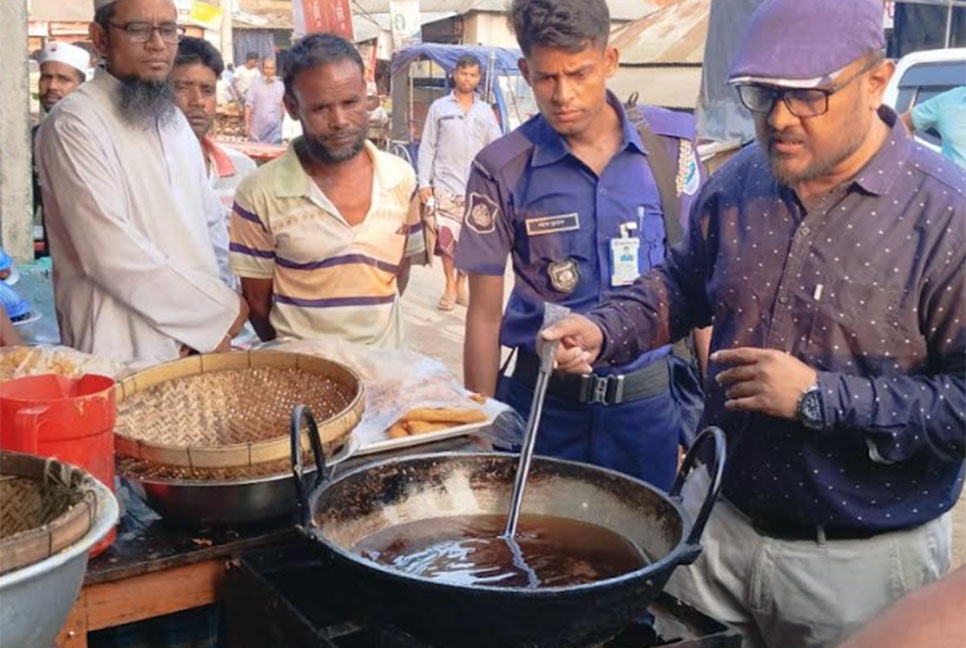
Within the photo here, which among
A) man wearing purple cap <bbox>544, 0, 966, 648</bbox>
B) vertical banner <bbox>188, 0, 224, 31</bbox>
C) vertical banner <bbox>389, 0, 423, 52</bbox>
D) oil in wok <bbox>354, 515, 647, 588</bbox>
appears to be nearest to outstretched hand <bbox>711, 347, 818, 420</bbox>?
man wearing purple cap <bbox>544, 0, 966, 648</bbox>

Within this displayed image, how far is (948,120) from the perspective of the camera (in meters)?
5.67

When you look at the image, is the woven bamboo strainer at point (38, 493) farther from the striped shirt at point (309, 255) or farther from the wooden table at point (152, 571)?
the striped shirt at point (309, 255)

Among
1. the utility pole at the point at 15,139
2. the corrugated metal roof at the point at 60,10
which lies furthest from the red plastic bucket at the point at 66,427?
the corrugated metal roof at the point at 60,10

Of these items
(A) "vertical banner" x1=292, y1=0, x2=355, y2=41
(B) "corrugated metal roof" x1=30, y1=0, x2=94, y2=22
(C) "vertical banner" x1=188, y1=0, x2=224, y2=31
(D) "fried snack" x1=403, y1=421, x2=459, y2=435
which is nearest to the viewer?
(D) "fried snack" x1=403, y1=421, x2=459, y2=435

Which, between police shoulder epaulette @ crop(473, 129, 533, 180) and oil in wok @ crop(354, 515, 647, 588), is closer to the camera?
oil in wok @ crop(354, 515, 647, 588)

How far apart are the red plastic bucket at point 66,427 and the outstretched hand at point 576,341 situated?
2.83 feet

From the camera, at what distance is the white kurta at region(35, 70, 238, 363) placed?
3115 mm

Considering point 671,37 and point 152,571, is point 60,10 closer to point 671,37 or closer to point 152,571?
point 671,37

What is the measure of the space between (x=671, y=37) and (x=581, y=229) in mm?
12232

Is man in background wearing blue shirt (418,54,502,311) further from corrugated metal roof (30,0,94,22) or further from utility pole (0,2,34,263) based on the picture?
corrugated metal roof (30,0,94,22)

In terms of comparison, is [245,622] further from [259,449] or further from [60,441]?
[60,441]

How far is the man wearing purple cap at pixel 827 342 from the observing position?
6.13ft

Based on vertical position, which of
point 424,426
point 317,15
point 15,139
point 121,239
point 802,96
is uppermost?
point 317,15

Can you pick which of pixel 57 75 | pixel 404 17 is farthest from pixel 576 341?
pixel 404 17
